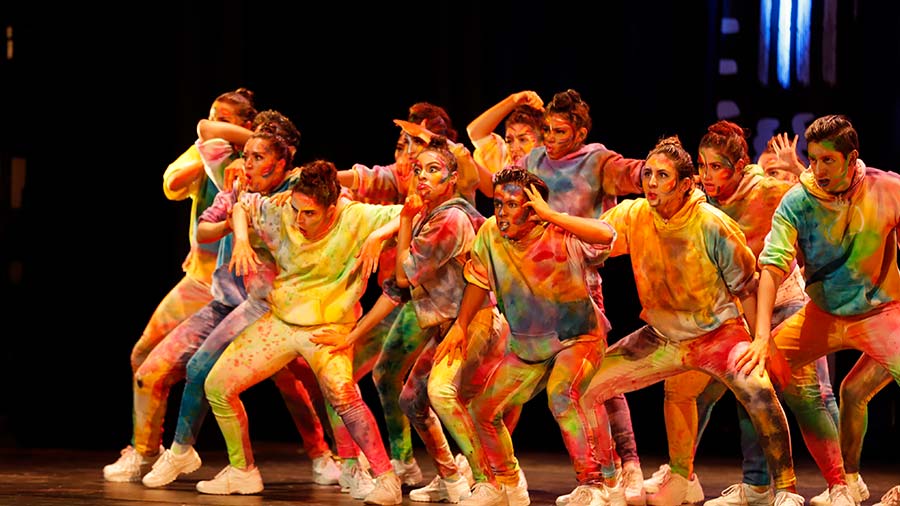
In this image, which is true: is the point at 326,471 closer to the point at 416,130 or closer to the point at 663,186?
the point at 416,130

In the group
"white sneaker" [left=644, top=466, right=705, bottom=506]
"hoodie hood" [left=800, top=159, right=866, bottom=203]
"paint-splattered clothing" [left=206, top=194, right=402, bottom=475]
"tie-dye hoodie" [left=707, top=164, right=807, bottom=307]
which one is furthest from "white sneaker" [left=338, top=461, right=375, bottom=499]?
"hoodie hood" [left=800, top=159, right=866, bottom=203]

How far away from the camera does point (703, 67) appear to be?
785cm

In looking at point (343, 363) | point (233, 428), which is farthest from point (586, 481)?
point (233, 428)

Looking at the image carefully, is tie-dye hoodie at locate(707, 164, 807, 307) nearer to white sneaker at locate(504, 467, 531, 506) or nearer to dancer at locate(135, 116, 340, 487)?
white sneaker at locate(504, 467, 531, 506)

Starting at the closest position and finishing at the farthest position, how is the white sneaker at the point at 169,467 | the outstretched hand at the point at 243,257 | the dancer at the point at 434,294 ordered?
the dancer at the point at 434,294, the outstretched hand at the point at 243,257, the white sneaker at the point at 169,467

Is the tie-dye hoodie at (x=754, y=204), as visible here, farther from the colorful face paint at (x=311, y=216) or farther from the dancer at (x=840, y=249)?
the colorful face paint at (x=311, y=216)

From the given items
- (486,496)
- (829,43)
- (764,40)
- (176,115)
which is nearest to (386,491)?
(486,496)

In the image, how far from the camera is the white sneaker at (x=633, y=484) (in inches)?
244

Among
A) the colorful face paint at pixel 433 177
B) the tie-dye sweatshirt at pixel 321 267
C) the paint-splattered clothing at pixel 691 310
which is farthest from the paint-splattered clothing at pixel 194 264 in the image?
the paint-splattered clothing at pixel 691 310

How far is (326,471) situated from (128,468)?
86 cm

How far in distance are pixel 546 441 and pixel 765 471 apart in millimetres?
2402

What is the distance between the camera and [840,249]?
18.9 feet

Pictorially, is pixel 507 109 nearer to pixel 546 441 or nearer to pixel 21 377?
pixel 546 441

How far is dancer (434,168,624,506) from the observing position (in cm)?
564
